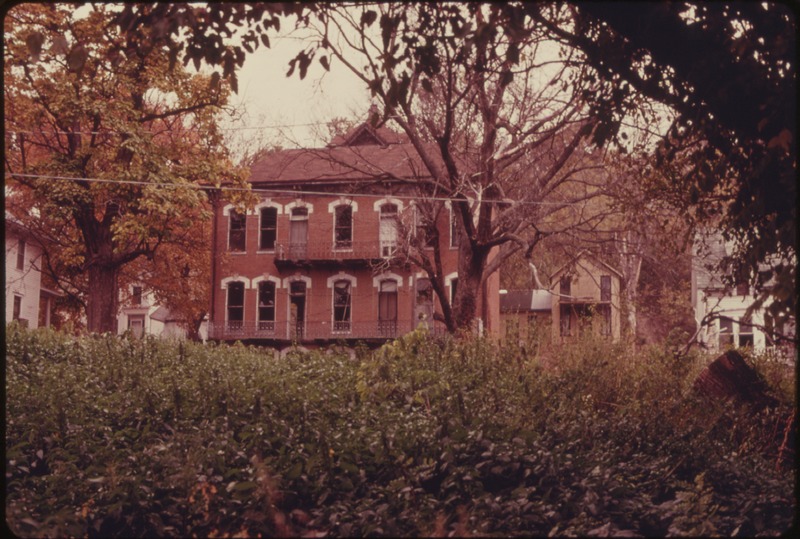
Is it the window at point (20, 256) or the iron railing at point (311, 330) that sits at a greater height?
the window at point (20, 256)

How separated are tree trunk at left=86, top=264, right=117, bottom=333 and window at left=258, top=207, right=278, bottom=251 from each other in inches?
638

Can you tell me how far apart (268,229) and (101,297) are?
16.7 m

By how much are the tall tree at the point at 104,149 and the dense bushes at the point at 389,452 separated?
1142 centimetres

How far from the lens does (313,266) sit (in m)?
39.5

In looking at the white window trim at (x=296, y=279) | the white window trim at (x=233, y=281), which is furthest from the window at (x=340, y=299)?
the white window trim at (x=233, y=281)

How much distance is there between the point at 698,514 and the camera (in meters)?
6.26

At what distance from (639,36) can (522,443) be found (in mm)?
3602

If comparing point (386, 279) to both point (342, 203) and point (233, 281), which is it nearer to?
point (342, 203)

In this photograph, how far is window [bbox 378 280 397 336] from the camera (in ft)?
124

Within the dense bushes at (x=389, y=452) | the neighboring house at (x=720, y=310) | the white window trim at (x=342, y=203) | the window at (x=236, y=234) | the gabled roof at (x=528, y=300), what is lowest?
the dense bushes at (x=389, y=452)

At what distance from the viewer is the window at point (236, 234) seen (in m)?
40.4

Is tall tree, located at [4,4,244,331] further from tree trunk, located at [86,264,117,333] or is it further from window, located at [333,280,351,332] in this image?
window, located at [333,280,351,332]

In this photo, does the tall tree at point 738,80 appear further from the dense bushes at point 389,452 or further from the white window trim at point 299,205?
the white window trim at point 299,205

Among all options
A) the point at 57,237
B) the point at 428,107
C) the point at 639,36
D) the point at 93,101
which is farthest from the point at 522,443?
the point at 57,237
